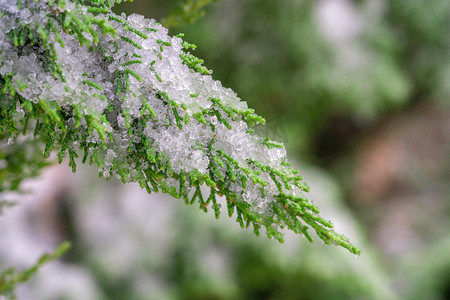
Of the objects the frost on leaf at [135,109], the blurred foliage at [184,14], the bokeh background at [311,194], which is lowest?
the frost on leaf at [135,109]

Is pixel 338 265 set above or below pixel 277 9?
below

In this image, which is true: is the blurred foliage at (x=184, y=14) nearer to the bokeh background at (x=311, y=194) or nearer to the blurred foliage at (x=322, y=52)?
the bokeh background at (x=311, y=194)

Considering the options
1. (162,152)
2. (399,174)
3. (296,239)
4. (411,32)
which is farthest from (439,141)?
(162,152)

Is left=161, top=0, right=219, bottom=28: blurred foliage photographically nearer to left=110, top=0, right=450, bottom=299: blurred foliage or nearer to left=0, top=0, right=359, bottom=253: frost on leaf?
left=0, top=0, right=359, bottom=253: frost on leaf

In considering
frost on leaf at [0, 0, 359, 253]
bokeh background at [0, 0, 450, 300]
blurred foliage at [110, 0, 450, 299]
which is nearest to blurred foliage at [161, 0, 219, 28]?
frost on leaf at [0, 0, 359, 253]

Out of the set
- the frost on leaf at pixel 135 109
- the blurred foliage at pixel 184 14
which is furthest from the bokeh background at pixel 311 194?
the frost on leaf at pixel 135 109

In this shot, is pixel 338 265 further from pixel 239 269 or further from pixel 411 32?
pixel 411 32
